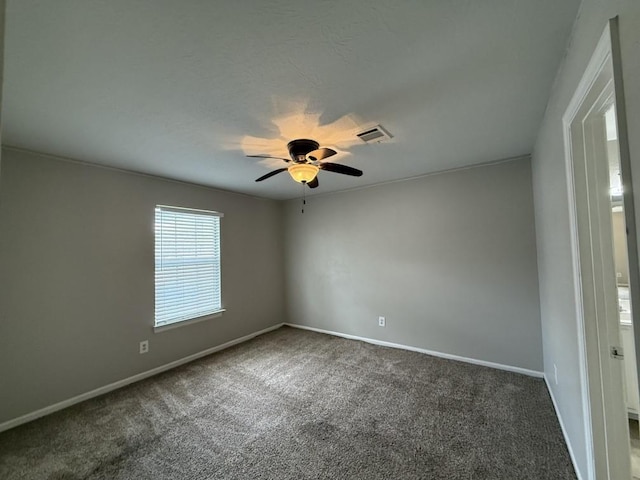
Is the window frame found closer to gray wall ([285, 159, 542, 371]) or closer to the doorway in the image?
gray wall ([285, 159, 542, 371])

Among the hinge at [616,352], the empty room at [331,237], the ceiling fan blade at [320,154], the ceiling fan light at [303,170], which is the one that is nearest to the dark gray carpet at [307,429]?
the empty room at [331,237]

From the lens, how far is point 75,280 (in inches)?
103

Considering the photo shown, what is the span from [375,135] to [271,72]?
1046 mm

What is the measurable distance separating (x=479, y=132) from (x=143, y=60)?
2.42 metres

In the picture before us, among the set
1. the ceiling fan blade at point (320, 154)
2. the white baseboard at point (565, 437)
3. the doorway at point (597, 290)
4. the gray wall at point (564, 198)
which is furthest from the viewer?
the ceiling fan blade at point (320, 154)

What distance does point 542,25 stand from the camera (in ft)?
4.13

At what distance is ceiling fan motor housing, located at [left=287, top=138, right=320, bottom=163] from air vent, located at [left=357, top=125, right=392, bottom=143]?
0.41 metres

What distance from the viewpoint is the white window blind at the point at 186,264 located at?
3.30m

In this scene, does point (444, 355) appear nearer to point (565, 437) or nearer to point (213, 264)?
point (565, 437)

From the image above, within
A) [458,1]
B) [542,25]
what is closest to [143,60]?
[458,1]

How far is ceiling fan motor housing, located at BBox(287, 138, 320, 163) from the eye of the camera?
2135 mm

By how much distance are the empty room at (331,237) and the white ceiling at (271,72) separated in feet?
0.05

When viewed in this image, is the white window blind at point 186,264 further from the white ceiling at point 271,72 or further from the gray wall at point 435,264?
the gray wall at point 435,264

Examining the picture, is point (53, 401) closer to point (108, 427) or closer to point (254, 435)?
point (108, 427)
